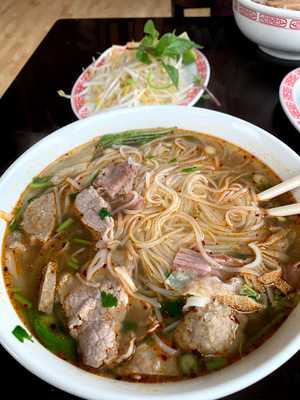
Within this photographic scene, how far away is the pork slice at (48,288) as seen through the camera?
4.48 ft

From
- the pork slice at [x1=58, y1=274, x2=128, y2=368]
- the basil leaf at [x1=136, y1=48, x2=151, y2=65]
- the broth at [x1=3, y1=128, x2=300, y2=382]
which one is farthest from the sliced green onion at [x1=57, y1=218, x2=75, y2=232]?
the basil leaf at [x1=136, y1=48, x2=151, y2=65]

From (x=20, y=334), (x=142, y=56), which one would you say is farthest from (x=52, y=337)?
(x=142, y=56)

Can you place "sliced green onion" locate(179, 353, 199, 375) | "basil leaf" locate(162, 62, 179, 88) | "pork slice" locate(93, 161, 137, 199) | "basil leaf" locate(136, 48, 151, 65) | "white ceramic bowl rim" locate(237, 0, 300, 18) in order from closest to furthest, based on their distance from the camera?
"sliced green onion" locate(179, 353, 199, 375), "pork slice" locate(93, 161, 137, 199), "white ceramic bowl rim" locate(237, 0, 300, 18), "basil leaf" locate(162, 62, 179, 88), "basil leaf" locate(136, 48, 151, 65)

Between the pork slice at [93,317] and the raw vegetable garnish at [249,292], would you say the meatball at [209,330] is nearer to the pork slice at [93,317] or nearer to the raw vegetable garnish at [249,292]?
the raw vegetable garnish at [249,292]

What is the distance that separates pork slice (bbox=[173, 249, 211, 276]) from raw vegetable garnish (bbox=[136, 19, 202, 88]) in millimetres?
1173

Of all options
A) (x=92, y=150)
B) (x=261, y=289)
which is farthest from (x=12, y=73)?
(x=261, y=289)

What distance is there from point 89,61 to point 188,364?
2.06 m

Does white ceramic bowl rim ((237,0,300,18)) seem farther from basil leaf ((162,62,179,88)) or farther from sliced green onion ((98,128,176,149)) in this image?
sliced green onion ((98,128,176,149))

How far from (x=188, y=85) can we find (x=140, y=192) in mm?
948

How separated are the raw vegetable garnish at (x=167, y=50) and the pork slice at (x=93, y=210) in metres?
0.97

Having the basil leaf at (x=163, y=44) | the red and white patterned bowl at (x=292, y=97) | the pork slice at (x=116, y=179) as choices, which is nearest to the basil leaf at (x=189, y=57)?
the basil leaf at (x=163, y=44)

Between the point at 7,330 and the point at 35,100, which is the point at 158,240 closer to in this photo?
the point at 7,330

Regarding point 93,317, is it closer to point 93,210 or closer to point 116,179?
point 93,210

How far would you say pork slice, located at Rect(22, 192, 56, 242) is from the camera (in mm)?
1564
